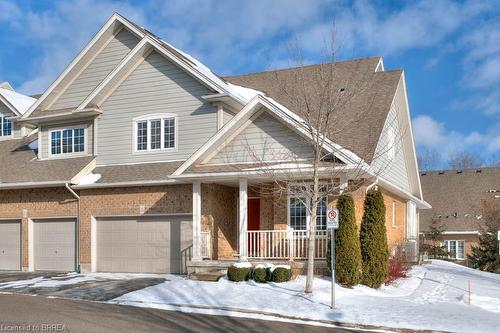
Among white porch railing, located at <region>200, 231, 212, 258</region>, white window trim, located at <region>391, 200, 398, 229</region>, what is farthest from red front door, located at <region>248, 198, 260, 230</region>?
white window trim, located at <region>391, 200, 398, 229</region>

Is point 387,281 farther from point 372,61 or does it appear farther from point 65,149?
point 65,149

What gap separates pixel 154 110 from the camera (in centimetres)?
2161

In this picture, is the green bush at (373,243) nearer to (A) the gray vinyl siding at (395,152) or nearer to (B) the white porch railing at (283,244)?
(B) the white porch railing at (283,244)

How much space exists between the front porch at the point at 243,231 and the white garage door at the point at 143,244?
0.91 metres

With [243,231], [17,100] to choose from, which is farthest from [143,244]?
[17,100]

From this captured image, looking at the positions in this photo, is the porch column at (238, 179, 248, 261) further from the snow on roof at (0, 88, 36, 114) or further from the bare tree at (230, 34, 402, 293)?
the snow on roof at (0, 88, 36, 114)

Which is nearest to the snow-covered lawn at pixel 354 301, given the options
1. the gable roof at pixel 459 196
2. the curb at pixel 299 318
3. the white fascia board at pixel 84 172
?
the curb at pixel 299 318

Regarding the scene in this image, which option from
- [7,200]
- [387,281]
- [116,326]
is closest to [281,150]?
[387,281]

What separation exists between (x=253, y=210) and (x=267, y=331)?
962 cm

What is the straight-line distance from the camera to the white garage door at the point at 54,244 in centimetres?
2208

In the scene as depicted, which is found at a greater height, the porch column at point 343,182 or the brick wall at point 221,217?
the porch column at point 343,182

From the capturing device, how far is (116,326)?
35.8ft

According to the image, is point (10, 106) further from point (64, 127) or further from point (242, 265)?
point (242, 265)

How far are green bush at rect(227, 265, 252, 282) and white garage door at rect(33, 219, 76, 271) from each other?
8260 mm
